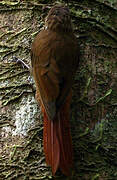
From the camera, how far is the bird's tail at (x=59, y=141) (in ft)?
9.24

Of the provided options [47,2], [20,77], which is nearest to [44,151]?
[20,77]

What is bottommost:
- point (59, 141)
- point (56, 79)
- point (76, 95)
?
point (59, 141)

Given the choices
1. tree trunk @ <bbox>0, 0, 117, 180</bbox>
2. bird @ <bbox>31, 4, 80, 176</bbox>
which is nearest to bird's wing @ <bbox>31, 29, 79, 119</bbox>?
bird @ <bbox>31, 4, 80, 176</bbox>

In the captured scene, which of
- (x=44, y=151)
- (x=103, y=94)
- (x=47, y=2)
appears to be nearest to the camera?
(x=44, y=151)

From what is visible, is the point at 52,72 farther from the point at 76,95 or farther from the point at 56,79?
the point at 76,95

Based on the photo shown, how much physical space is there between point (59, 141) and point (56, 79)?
462mm

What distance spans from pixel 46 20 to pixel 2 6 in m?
0.42

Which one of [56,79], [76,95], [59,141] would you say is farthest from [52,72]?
[59,141]

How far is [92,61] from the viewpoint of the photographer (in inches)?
124

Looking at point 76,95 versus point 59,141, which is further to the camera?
point 76,95

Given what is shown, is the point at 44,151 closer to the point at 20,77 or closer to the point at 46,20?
the point at 20,77

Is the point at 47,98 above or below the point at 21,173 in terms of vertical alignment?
above

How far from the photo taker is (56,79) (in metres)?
2.95

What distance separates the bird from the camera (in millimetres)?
2857
